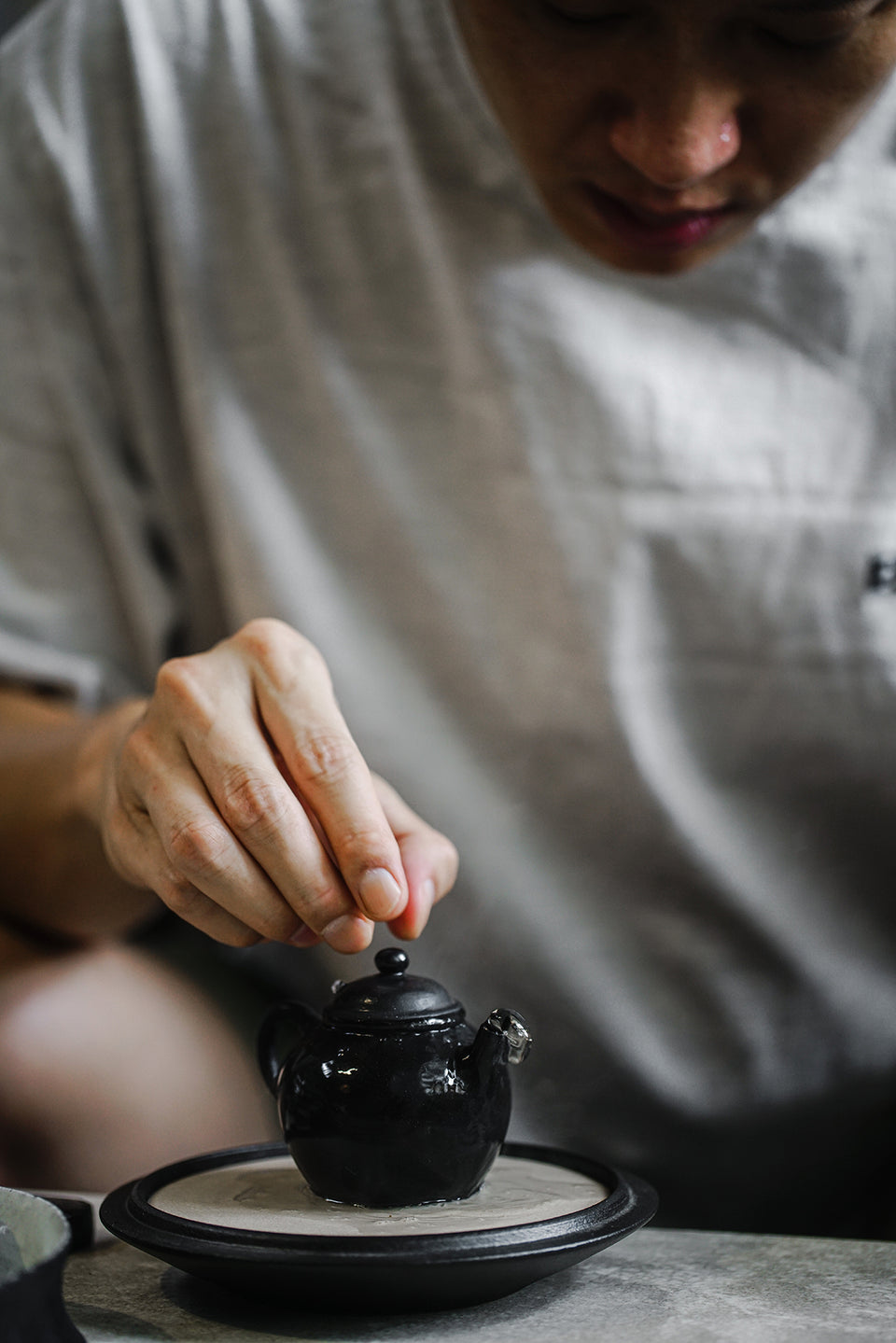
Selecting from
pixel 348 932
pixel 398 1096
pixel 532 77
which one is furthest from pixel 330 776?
pixel 532 77

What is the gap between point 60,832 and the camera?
1108 millimetres

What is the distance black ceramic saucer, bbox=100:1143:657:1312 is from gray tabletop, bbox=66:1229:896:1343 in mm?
18

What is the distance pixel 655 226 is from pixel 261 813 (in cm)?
63

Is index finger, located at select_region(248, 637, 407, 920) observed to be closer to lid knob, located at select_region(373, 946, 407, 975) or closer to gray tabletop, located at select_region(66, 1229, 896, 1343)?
lid knob, located at select_region(373, 946, 407, 975)

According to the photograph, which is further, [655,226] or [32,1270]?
[655,226]

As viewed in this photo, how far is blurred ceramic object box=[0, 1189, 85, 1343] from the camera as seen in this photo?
512mm

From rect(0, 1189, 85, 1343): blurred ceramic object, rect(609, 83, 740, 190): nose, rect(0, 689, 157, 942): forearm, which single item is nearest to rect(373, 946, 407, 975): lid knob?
rect(0, 1189, 85, 1343): blurred ceramic object

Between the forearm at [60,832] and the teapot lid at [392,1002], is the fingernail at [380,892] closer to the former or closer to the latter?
the teapot lid at [392,1002]

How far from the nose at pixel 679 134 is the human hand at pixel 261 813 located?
0.46 metres

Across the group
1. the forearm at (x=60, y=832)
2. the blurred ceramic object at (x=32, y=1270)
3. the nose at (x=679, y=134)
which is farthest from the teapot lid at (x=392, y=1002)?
the nose at (x=679, y=134)

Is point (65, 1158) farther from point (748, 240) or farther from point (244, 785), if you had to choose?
point (748, 240)

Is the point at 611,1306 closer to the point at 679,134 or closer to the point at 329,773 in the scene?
the point at 329,773

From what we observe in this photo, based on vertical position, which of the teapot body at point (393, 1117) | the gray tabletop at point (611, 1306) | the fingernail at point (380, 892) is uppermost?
the fingernail at point (380, 892)

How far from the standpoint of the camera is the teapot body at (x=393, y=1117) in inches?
27.5
